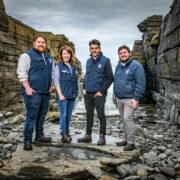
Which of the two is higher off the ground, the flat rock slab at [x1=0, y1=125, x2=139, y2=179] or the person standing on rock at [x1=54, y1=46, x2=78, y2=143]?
the person standing on rock at [x1=54, y1=46, x2=78, y2=143]

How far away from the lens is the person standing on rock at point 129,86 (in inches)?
243

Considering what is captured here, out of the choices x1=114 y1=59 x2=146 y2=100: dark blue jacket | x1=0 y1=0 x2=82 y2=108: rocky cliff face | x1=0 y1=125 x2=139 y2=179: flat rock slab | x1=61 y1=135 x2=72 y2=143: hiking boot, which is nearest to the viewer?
x1=0 y1=125 x2=139 y2=179: flat rock slab

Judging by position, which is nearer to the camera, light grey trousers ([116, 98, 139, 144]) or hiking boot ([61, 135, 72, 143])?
light grey trousers ([116, 98, 139, 144])

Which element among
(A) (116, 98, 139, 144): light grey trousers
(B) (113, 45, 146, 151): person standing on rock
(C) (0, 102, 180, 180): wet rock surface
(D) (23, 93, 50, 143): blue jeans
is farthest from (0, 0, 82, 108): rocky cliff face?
(A) (116, 98, 139, 144): light grey trousers

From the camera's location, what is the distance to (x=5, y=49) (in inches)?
485

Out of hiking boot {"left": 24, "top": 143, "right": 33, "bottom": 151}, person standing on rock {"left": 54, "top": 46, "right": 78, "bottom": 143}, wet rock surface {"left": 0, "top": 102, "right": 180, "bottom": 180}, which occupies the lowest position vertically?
wet rock surface {"left": 0, "top": 102, "right": 180, "bottom": 180}

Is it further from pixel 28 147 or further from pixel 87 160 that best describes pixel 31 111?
pixel 87 160

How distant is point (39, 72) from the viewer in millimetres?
6422

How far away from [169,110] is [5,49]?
6.63 m

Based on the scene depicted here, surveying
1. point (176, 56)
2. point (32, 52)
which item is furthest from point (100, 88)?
point (176, 56)

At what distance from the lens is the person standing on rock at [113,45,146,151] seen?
6.18 metres

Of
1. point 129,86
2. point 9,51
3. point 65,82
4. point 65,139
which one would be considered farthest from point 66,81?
point 9,51

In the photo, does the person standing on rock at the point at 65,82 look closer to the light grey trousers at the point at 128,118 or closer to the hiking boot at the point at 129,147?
the light grey trousers at the point at 128,118

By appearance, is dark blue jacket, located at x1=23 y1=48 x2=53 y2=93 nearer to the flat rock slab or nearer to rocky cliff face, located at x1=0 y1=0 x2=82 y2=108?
the flat rock slab
